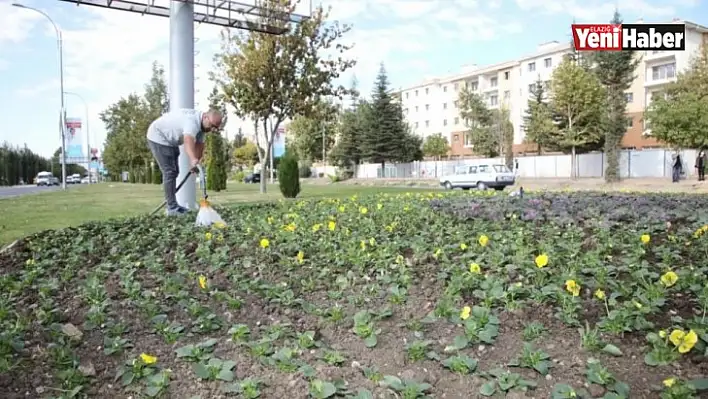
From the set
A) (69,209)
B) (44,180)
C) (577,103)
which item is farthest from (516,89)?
(69,209)

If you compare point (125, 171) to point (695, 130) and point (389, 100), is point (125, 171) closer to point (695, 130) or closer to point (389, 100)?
point (389, 100)

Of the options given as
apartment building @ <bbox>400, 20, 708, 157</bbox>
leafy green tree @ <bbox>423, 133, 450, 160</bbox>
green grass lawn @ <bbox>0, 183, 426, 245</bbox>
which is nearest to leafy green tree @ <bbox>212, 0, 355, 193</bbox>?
green grass lawn @ <bbox>0, 183, 426, 245</bbox>

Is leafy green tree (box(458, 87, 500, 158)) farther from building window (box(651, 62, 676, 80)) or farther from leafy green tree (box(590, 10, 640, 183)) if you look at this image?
leafy green tree (box(590, 10, 640, 183))

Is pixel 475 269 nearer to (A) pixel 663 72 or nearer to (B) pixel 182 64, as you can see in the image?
(B) pixel 182 64

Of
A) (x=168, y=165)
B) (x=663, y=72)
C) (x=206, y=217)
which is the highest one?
(x=663, y=72)

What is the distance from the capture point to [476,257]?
329cm

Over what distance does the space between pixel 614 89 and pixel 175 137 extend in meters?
30.9

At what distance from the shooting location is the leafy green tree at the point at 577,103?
34906 mm

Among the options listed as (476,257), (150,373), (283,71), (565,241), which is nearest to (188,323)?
(150,373)

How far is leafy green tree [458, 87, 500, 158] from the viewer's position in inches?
1852

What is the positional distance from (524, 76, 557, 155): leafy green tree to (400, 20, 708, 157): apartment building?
1587 mm

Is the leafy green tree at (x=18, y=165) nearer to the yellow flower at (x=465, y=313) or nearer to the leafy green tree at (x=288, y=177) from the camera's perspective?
the leafy green tree at (x=288, y=177)

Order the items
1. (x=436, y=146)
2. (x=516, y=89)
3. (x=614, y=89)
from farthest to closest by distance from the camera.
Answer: (x=436, y=146) → (x=516, y=89) → (x=614, y=89)

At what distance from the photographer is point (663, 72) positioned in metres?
43.4
